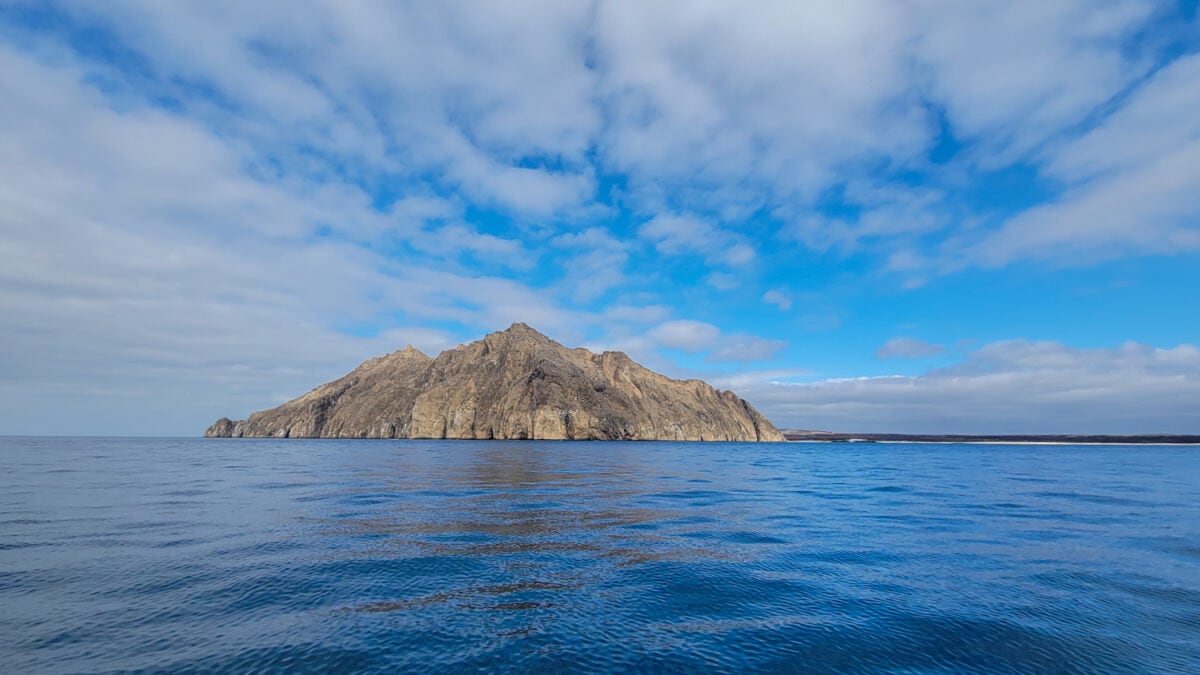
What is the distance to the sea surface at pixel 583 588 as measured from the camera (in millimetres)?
11188

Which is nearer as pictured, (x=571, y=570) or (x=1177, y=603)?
(x=1177, y=603)

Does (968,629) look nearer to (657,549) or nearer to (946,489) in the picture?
(657,549)

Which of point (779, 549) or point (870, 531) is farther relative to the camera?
point (870, 531)

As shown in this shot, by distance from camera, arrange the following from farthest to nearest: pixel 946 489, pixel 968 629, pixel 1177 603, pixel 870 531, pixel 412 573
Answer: pixel 946 489, pixel 870 531, pixel 412 573, pixel 1177 603, pixel 968 629

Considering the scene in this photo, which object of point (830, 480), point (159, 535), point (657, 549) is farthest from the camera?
point (830, 480)

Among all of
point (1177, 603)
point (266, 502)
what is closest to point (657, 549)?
point (1177, 603)

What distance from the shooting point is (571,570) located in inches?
679

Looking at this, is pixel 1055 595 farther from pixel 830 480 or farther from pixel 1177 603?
pixel 830 480

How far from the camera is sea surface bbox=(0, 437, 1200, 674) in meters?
11.2

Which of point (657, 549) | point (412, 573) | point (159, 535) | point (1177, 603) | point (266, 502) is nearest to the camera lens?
point (1177, 603)

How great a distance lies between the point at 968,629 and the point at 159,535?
30030 mm

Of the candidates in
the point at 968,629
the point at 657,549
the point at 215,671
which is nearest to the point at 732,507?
the point at 657,549

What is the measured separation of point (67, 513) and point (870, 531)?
42.4 m

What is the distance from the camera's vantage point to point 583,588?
15367 mm
